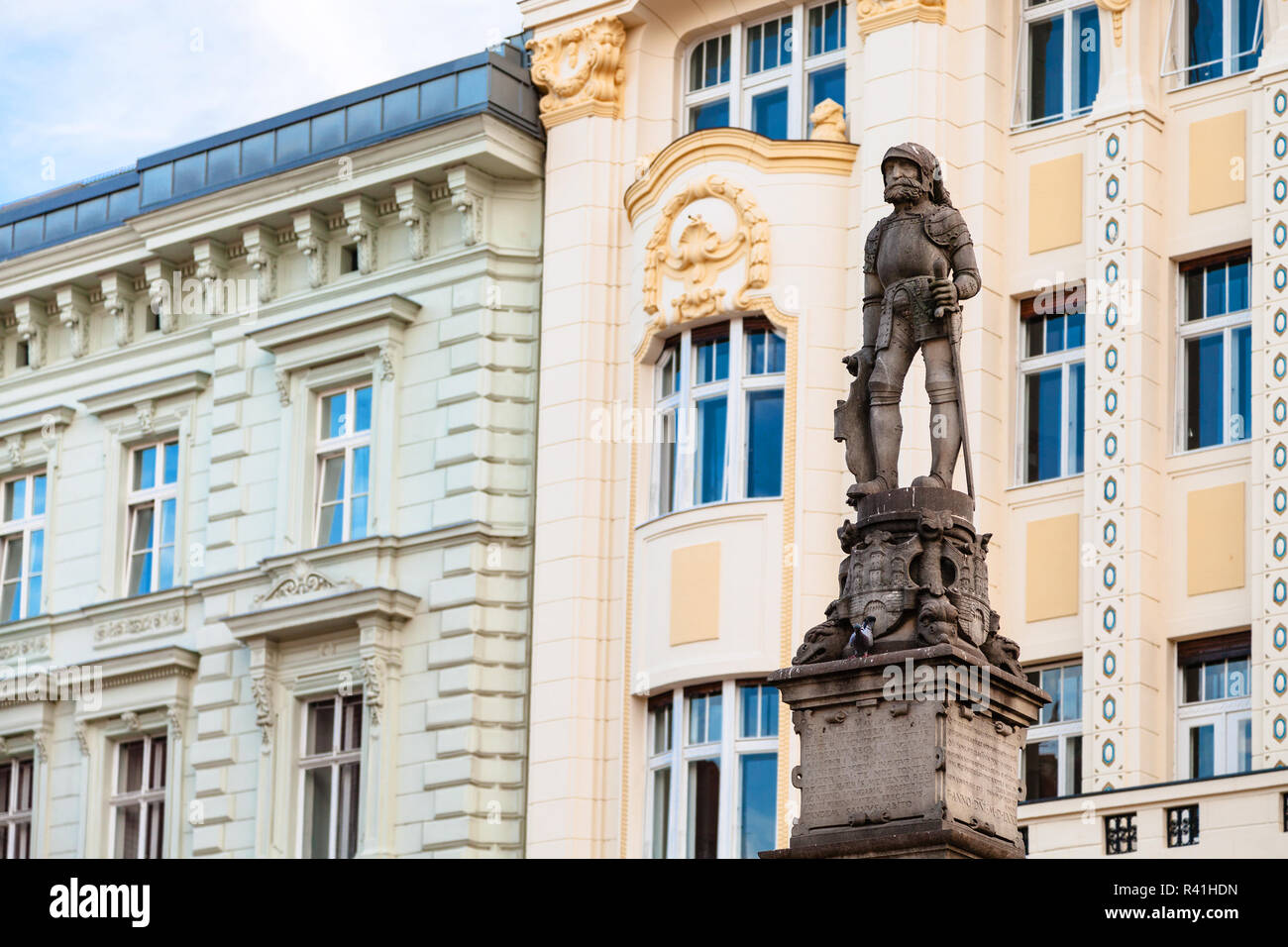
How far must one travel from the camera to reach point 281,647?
40.3 m

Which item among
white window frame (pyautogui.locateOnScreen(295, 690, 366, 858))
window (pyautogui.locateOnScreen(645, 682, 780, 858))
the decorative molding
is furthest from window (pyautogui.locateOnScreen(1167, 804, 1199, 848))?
white window frame (pyautogui.locateOnScreen(295, 690, 366, 858))

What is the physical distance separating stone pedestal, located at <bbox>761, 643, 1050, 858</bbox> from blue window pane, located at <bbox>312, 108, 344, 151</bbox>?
20.2 meters

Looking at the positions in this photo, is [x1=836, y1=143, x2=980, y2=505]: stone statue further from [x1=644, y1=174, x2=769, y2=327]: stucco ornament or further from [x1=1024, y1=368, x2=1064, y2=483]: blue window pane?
[x1=644, y1=174, x2=769, y2=327]: stucco ornament

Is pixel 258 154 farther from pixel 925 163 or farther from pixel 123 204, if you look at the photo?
pixel 925 163

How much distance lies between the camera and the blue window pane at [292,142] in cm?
4166


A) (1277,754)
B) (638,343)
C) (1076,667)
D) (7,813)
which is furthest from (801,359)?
(7,813)

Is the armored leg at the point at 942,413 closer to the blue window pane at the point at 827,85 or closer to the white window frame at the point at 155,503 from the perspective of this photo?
the blue window pane at the point at 827,85

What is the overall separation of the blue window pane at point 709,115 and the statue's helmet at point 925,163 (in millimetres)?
15339

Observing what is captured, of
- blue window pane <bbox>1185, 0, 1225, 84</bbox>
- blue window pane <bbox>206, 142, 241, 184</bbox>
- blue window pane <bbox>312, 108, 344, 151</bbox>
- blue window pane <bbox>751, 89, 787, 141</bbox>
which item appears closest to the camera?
blue window pane <bbox>1185, 0, 1225, 84</bbox>

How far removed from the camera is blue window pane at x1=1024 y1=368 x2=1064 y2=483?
35.0 m

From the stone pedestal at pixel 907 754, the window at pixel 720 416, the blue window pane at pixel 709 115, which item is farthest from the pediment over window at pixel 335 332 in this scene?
the stone pedestal at pixel 907 754

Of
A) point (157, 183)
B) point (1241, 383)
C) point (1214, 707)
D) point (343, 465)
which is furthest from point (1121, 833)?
point (157, 183)

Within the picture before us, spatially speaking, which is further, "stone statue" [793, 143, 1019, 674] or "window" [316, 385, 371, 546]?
→ "window" [316, 385, 371, 546]

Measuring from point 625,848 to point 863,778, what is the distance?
1498cm
